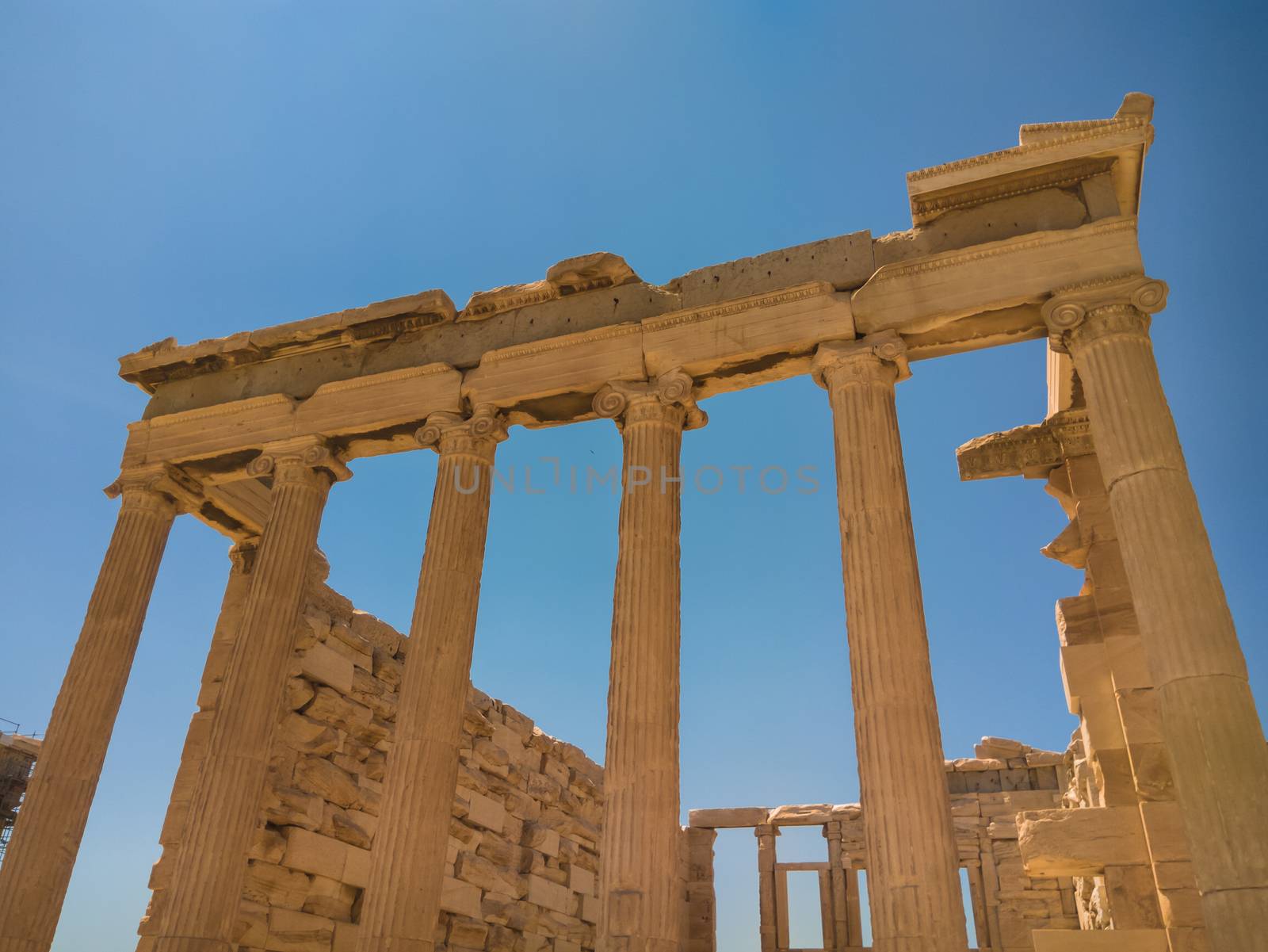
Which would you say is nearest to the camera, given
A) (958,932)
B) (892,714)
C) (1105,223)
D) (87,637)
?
(958,932)

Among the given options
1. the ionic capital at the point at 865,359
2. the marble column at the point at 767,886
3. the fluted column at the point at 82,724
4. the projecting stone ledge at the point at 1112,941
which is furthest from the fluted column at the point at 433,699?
the marble column at the point at 767,886

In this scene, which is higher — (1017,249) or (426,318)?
(426,318)

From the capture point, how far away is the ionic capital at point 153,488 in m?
18.2

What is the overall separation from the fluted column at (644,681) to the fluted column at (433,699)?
2.35 metres

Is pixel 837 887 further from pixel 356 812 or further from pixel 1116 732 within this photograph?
pixel 1116 732

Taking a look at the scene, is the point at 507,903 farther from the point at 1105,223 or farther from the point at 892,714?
the point at 1105,223

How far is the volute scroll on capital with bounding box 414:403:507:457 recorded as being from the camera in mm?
16203

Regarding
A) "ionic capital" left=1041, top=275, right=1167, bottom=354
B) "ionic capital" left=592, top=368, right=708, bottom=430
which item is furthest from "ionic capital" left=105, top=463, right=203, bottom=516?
"ionic capital" left=1041, top=275, right=1167, bottom=354

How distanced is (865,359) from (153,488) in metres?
13.0

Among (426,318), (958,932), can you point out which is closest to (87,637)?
(426,318)

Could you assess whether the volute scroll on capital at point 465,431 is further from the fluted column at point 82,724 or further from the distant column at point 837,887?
the distant column at point 837,887

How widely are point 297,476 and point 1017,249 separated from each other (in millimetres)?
12113

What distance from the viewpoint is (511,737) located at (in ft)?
75.9

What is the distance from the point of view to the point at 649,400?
15148 millimetres
